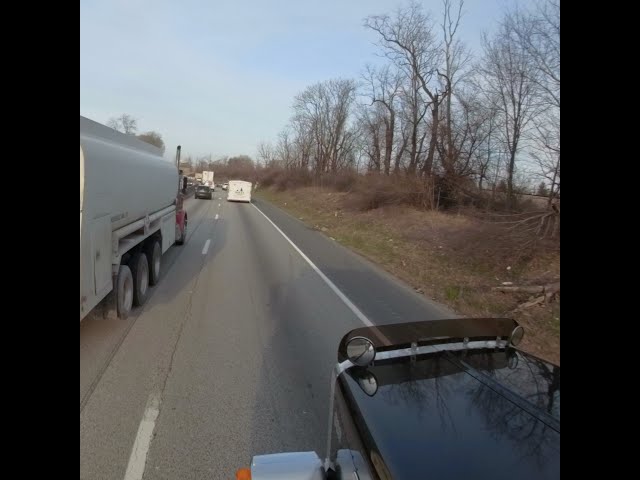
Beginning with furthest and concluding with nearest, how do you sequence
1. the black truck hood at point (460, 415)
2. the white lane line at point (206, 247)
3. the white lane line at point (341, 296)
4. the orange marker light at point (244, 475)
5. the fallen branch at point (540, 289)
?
the white lane line at point (206, 247) < the fallen branch at point (540, 289) < the white lane line at point (341, 296) < the orange marker light at point (244, 475) < the black truck hood at point (460, 415)

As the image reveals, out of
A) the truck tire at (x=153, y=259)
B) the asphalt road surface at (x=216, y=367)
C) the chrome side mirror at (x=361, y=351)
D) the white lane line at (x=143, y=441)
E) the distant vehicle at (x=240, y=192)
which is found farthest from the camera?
the distant vehicle at (x=240, y=192)

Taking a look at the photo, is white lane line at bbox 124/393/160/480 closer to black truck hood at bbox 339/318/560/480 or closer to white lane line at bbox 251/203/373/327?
black truck hood at bbox 339/318/560/480

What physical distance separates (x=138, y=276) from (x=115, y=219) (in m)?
1.65

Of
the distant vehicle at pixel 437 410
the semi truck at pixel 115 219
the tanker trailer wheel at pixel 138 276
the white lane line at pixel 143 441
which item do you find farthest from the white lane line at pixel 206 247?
the distant vehicle at pixel 437 410

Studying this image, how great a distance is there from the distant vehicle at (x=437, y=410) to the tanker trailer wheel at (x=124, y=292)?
4443 mm

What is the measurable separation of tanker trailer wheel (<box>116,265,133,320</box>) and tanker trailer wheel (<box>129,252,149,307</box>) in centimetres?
39

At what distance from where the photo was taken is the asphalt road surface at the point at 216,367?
325 centimetres

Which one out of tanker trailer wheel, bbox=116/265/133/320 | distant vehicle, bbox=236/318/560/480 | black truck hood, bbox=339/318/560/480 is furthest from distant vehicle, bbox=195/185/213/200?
black truck hood, bbox=339/318/560/480

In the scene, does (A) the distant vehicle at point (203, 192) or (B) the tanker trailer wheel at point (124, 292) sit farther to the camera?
(A) the distant vehicle at point (203, 192)

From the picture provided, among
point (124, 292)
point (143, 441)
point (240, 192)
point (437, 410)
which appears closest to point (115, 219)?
point (124, 292)

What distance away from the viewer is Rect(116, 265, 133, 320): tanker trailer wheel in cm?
582

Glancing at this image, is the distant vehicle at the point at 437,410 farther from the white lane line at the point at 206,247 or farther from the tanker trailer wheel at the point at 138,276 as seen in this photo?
the white lane line at the point at 206,247
